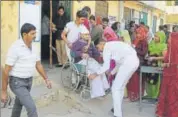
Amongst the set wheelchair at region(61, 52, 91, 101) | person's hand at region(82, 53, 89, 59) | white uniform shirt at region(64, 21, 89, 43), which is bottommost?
wheelchair at region(61, 52, 91, 101)

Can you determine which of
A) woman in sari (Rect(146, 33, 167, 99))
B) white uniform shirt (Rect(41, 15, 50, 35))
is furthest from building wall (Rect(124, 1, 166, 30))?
woman in sari (Rect(146, 33, 167, 99))

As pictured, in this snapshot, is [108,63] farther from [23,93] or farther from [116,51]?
[23,93]

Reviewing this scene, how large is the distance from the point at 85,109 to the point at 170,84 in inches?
65.5

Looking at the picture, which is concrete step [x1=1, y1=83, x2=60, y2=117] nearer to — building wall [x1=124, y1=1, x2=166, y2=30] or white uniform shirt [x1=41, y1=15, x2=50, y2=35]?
white uniform shirt [x1=41, y1=15, x2=50, y2=35]

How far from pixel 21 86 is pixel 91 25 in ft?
12.9

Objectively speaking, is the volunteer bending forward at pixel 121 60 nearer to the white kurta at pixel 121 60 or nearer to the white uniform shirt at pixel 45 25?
the white kurta at pixel 121 60

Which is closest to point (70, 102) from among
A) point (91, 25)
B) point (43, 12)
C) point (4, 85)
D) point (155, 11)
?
point (91, 25)

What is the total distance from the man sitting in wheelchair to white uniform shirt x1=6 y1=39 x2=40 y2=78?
92.1 inches

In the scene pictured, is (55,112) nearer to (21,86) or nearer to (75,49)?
(75,49)

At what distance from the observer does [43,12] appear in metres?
11.1

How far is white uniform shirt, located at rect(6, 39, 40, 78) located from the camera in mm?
5168

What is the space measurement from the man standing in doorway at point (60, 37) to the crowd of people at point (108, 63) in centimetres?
108

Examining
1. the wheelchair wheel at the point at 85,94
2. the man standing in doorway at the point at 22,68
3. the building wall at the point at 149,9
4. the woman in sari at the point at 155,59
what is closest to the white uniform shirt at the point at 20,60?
the man standing in doorway at the point at 22,68

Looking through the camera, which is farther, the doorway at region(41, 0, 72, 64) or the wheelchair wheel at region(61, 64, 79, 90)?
the doorway at region(41, 0, 72, 64)
